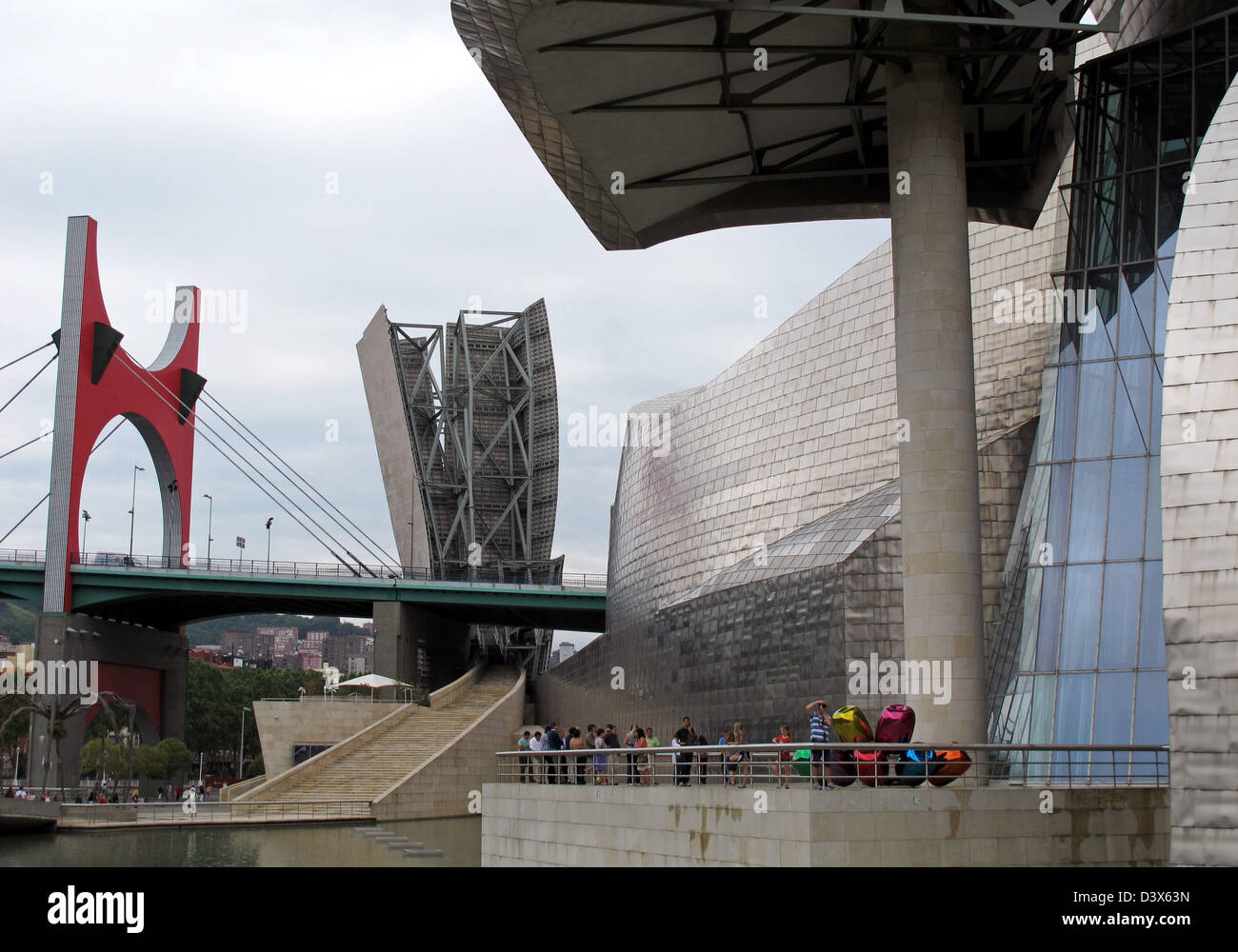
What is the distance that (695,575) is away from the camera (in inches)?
1412

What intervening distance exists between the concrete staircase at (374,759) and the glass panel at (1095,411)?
24.8 metres

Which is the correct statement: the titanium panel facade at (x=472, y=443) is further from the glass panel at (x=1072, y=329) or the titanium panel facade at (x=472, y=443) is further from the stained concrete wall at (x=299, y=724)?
the glass panel at (x=1072, y=329)

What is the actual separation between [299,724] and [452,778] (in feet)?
27.9

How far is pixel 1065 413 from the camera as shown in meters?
21.6

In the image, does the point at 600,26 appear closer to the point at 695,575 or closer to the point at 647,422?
the point at 695,575

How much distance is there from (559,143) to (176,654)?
54.9m

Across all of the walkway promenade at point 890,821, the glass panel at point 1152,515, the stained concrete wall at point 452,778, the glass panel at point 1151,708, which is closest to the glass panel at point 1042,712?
the glass panel at point 1151,708

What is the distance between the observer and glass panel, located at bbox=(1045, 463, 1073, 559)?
2055 centimetres

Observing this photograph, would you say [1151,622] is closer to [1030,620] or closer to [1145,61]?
[1030,620]

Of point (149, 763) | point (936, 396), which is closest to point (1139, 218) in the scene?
point (936, 396)

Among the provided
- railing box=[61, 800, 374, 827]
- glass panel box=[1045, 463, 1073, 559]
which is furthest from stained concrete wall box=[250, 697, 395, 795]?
glass panel box=[1045, 463, 1073, 559]

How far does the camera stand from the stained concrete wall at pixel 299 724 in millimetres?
47000
